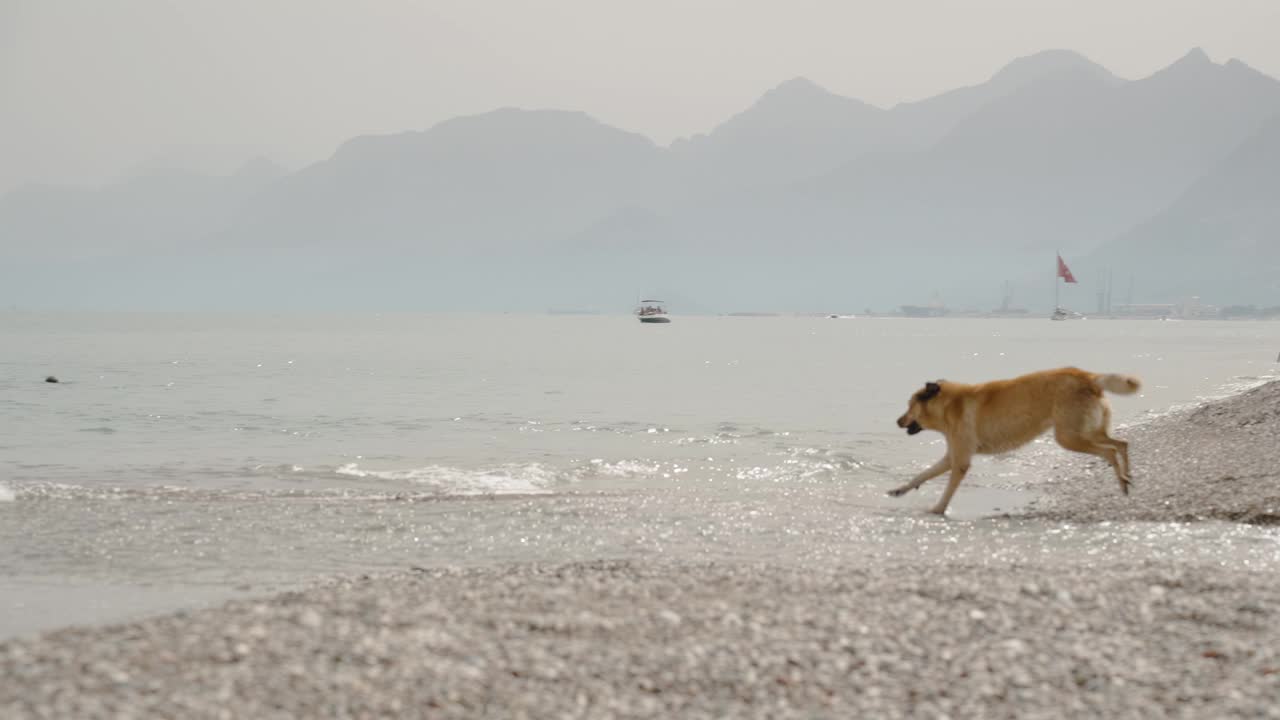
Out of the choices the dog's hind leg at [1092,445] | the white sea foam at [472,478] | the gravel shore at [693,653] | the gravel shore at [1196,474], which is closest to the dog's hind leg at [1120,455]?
the dog's hind leg at [1092,445]

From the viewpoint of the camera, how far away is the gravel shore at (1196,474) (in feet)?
43.1

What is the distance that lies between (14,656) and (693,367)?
223 ft

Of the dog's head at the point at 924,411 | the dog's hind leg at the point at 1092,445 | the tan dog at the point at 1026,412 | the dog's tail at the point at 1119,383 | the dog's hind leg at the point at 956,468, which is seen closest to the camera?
the dog's tail at the point at 1119,383

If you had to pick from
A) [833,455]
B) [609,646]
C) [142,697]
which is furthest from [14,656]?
[833,455]

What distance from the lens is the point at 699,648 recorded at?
6941 millimetres

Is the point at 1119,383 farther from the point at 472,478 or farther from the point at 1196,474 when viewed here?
the point at 472,478

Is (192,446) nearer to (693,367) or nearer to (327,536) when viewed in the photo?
(327,536)

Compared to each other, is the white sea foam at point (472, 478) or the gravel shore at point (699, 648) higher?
the gravel shore at point (699, 648)

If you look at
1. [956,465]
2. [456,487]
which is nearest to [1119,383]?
[956,465]

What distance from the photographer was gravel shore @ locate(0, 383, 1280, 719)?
6008mm

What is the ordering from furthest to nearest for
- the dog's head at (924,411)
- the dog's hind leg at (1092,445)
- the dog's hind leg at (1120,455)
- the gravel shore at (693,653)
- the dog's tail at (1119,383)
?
the dog's head at (924,411)
the dog's hind leg at (1120,455)
the dog's hind leg at (1092,445)
the dog's tail at (1119,383)
the gravel shore at (693,653)

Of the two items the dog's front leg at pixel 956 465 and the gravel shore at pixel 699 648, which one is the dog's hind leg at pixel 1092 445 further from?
the gravel shore at pixel 699 648

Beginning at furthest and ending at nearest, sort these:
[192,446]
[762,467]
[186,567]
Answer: [192,446]
[762,467]
[186,567]

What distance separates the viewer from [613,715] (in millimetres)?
5832
